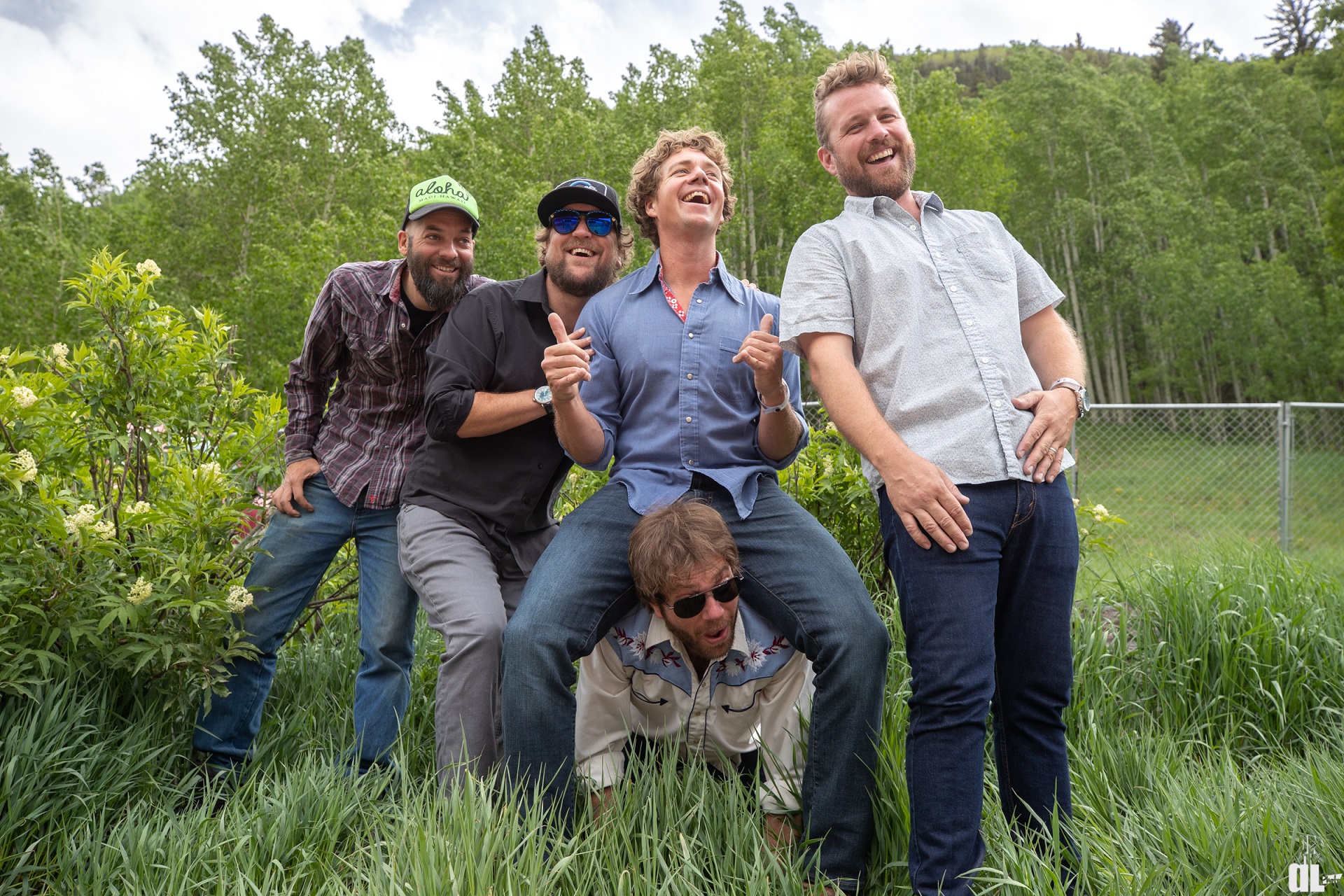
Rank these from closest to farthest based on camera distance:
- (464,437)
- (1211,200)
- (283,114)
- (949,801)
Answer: (949,801) < (464,437) < (283,114) < (1211,200)

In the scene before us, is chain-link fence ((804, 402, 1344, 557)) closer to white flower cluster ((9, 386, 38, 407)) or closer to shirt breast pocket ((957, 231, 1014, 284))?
shirt breast pocket ((957, 231, 1014, 284))

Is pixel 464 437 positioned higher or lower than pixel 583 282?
lower

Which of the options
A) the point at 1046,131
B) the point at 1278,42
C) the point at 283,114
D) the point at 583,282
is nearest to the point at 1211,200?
the point at 1046,131

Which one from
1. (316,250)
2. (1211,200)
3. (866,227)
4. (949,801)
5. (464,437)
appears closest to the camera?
(949,801)

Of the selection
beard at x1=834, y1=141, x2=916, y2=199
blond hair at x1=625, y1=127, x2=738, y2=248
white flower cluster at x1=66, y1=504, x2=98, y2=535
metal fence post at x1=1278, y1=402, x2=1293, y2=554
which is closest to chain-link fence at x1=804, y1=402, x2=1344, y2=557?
metal fence post at x1=1278, y1=402, x2=1293, y2=554

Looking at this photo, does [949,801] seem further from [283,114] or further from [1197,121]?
[1197,121]

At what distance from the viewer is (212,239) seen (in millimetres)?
23609

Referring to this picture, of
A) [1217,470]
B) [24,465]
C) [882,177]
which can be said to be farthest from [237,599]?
[1217,470]

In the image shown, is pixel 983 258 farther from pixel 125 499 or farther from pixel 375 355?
pixel 125 499

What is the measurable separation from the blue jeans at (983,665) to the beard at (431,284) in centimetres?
184

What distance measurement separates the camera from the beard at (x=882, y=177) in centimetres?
261

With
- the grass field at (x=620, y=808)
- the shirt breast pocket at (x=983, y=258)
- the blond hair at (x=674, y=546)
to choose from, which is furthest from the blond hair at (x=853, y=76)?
the grass field at (x=620, y=808)

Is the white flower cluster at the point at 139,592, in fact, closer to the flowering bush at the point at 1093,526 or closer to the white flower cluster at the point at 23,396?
the white flower cluster at the point at 23,396

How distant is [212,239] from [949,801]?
25.5 metres
